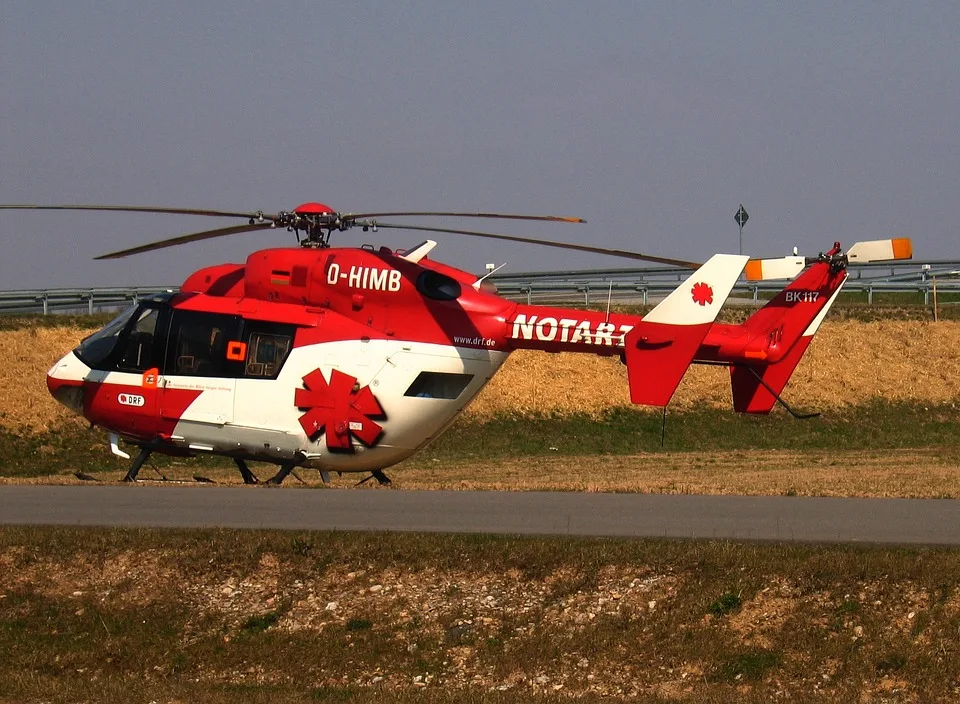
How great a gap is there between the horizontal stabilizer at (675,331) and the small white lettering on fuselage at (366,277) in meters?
3.38

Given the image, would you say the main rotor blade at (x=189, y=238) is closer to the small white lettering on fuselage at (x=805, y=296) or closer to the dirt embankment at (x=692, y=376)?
the small white lettering on fuselage at (x=805, y=296)

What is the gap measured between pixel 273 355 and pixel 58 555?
19.7 ft

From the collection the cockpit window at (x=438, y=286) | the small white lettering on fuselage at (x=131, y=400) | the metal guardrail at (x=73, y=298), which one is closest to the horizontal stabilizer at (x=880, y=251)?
the cockpit window at (x=438, y=286)

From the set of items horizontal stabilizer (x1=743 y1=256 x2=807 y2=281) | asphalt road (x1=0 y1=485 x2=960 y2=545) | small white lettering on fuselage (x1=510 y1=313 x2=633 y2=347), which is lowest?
asphalt road (x1=0 y1=485 x2=960 y2=545)

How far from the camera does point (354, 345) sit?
59.3 feet

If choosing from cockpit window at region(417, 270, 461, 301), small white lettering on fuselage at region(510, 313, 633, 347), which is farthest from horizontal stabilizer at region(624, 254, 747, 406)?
cockpit window at region(417, 270, 461, 301)

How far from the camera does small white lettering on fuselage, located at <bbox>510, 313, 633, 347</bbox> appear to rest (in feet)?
57.5

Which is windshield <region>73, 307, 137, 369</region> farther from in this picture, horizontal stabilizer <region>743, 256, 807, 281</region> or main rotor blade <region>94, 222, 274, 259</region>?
horizontal stabilizer <region>743, 256, 807, 281</region>

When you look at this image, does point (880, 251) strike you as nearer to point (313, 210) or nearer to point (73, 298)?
point (313, 210)

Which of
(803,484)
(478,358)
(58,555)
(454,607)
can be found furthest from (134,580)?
(803,484)

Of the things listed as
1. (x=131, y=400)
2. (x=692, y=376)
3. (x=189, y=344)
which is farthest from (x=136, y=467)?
(x=692, y=376)

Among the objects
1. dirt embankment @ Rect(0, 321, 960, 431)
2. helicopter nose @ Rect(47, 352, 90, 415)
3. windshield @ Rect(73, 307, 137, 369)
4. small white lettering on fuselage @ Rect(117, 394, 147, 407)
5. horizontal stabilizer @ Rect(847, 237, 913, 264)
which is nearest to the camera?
horizontal stabilizer @ Rect(847, 237, 913, 264)

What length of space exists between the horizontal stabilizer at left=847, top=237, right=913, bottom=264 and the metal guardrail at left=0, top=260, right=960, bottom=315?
21.0 m

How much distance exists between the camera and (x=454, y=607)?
448 inches
